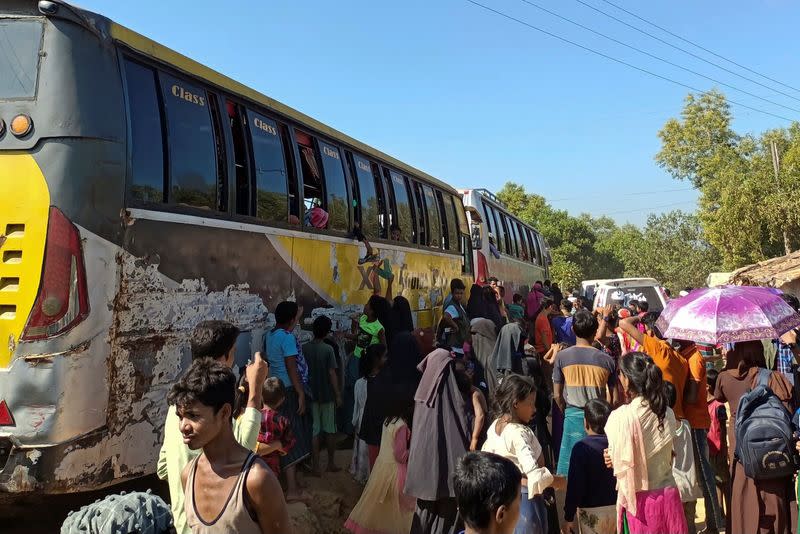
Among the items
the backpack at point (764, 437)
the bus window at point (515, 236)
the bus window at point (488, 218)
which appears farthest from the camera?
the bus window at point (515, 236)

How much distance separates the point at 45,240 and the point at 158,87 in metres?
1.52

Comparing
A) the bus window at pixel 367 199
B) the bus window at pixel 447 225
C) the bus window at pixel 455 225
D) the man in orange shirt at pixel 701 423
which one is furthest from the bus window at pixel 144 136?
the bus window at pixel 455 225

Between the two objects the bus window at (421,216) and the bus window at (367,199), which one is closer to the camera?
the bus window at (367,199)

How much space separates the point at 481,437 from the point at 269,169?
3.27 metres

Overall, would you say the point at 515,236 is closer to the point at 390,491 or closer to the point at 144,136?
the point at 390,491

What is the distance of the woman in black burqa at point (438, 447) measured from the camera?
4.09 m

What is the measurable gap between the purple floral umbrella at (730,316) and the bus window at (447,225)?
7.07 m


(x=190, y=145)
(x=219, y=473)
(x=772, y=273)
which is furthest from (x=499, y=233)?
(x=219, y=473)

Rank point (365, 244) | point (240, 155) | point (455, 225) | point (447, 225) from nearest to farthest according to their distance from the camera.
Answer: point (240, 155)
point (365, 244)
point (447, 225)
point (455, 225)

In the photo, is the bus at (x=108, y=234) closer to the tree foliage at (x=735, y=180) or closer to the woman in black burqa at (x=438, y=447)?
the woman in black burqa at (x=438, y=447)

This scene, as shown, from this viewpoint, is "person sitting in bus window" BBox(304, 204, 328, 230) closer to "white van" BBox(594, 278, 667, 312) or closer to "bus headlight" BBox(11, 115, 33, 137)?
"bus headlight" BBox(11, 115, 33, 137)

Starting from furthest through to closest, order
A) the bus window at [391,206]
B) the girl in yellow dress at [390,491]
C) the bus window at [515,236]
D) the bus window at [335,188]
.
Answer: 1. the bus window at [515,236]
2. the bus window at [391,206]
3. the bus window at [335,188]
4. the girl in yellow dress at [390,491]

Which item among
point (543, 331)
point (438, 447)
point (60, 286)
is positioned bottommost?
point (438, 447)

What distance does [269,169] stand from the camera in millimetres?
6184
